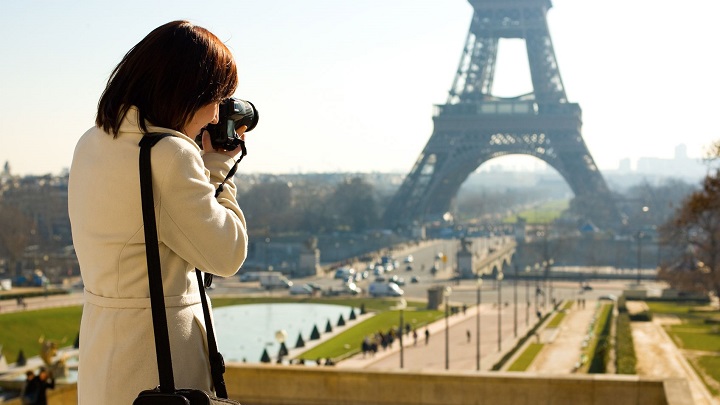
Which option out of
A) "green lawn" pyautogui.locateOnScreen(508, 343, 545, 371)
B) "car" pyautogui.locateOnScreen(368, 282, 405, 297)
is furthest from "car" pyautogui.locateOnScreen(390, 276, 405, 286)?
"green lawn" pyautogui.locateOnScreen(508, 343, 545, 371)

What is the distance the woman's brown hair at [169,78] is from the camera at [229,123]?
4.4 inches

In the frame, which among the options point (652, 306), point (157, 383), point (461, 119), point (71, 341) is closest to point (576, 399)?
point (157, 383)

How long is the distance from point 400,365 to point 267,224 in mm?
60192

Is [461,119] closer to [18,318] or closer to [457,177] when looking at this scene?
[457,177]

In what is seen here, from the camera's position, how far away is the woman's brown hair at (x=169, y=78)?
2.45m

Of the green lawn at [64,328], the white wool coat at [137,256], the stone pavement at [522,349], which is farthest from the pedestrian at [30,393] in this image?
the green lawn at [64,328]

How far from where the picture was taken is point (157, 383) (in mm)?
2391

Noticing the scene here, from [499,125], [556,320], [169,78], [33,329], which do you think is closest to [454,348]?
[556,320]

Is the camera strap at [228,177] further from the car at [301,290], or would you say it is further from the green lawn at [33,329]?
the car at [301,290]

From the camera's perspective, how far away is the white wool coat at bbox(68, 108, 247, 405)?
237 centimetres

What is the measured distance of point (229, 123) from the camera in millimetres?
2607

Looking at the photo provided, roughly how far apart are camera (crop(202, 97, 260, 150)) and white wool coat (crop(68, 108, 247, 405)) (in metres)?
0.15

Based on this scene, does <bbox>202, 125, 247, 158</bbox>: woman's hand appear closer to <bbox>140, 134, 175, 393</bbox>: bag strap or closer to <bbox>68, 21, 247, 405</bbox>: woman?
<bbox>68, 21, 247, 405</bbox>: woman

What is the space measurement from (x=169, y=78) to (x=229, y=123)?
0.71 ft
